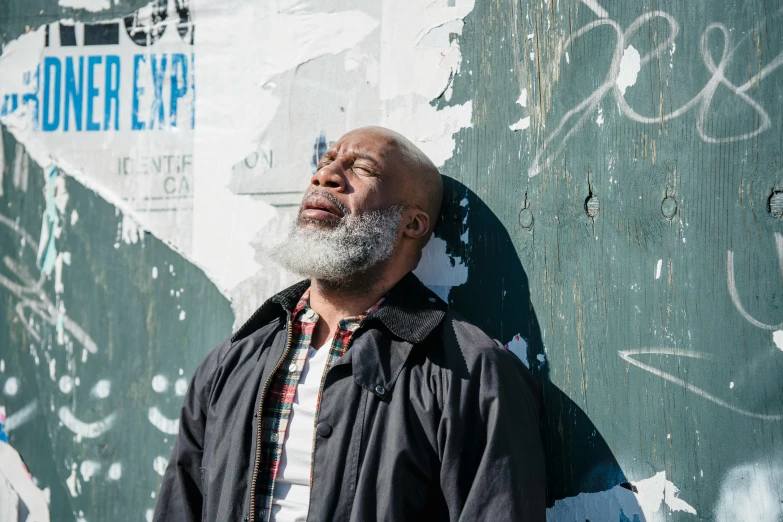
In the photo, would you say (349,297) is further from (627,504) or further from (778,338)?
(778,338)

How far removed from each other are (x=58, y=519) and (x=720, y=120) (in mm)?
2897

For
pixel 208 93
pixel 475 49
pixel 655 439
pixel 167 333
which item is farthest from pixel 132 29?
pixel 655 439

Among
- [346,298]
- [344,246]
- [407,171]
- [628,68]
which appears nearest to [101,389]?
[346,298]

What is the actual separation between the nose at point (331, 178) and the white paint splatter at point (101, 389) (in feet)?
4.16

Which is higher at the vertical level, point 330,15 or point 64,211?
point 330,15

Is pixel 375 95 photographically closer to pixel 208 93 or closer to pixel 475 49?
pixel 475 49

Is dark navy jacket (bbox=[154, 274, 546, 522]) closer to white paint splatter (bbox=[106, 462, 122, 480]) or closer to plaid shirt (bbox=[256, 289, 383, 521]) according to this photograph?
plaid shirt (bbox=[256, 289, 383, 521])

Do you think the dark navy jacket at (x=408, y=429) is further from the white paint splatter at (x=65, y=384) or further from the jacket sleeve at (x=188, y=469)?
the white paint splatter at (x=65, y=384)

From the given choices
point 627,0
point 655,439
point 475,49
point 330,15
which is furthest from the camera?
point 330,15

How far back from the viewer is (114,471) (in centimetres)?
277

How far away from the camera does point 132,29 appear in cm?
289

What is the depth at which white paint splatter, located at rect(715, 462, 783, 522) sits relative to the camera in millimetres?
2057

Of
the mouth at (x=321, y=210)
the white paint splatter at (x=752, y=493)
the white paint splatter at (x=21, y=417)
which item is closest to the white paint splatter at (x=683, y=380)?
the white paint splatter at (x=752, y=493)

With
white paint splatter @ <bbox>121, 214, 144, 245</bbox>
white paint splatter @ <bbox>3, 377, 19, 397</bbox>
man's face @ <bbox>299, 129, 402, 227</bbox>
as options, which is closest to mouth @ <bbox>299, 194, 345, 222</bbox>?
man's face @ <bbox>299, 129, 402, 227</bbox>
